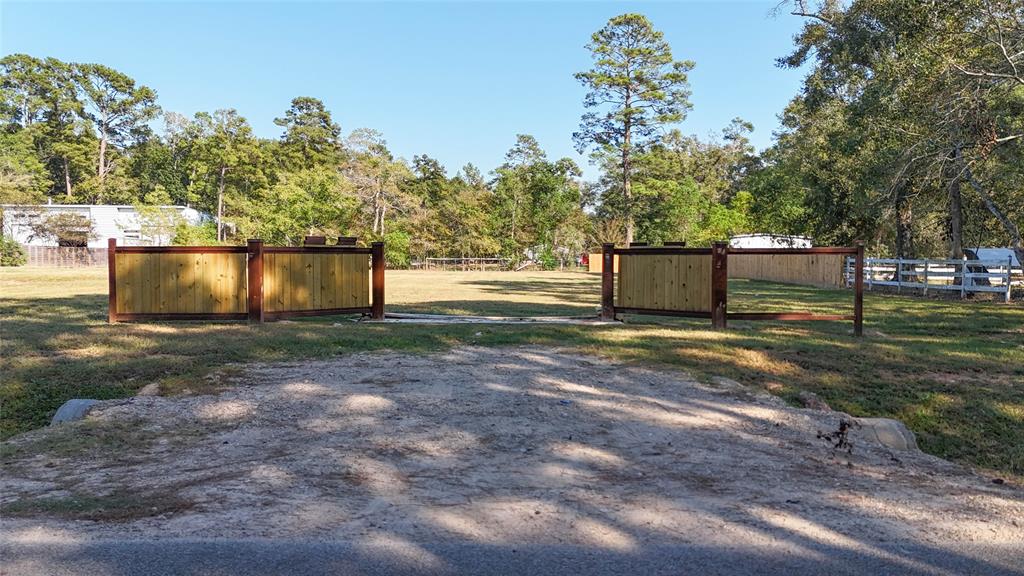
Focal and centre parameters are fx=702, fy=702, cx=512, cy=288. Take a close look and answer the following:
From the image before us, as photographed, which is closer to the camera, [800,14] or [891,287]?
[800,14]

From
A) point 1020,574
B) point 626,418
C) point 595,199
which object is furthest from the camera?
point 595,199

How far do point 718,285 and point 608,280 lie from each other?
85.0 inches

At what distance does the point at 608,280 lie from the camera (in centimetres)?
1341

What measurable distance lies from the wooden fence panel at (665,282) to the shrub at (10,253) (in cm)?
5510

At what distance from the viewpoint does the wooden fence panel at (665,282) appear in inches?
487

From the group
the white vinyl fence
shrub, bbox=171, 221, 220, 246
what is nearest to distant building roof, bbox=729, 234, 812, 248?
the white vinyl fence

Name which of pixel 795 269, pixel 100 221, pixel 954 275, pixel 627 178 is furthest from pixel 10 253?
pixel 954 275

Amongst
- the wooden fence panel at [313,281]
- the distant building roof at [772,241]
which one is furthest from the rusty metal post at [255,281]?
the distant building roof at [772,241]

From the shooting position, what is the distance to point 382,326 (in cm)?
1254

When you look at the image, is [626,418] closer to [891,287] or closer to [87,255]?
[891,287]

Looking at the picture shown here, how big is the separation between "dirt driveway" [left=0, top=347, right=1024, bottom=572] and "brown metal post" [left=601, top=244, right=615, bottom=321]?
5.96 metres

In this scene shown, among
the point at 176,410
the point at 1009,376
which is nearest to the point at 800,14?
the point at 1009,376

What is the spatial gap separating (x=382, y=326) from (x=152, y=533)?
8935 mm

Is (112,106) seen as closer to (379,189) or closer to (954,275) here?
(379,189)
